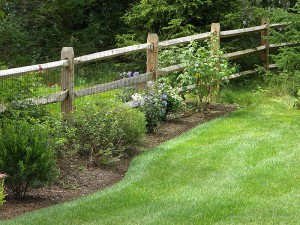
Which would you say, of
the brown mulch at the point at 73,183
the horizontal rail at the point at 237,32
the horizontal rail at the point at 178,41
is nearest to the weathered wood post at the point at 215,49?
the horizontal rail at the point at 178,41

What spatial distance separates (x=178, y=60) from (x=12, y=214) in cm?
677

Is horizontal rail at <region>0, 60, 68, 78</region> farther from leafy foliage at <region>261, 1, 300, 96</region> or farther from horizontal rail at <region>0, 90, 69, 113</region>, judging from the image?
leafy foliage at <region>261, 1, 300, 96</region>

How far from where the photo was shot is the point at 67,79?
9820 mm

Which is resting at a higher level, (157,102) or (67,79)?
(67,79)

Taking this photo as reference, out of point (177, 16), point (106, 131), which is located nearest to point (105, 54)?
point (106, 131)

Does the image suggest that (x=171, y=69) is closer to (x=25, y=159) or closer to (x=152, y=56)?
(x=152, y=56)

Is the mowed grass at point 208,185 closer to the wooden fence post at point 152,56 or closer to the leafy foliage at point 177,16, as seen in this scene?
the wooden fence post at point 152,56

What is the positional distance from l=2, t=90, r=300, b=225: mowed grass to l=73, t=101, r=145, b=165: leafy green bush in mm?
330

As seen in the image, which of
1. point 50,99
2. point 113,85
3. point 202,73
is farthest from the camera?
point 202,73

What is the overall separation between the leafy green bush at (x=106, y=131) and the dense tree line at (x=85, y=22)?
249 inches

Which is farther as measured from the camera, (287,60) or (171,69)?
(287,60)

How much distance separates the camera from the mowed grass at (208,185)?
6.63 m

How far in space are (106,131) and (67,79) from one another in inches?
42.6

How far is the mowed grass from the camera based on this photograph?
6633mm
